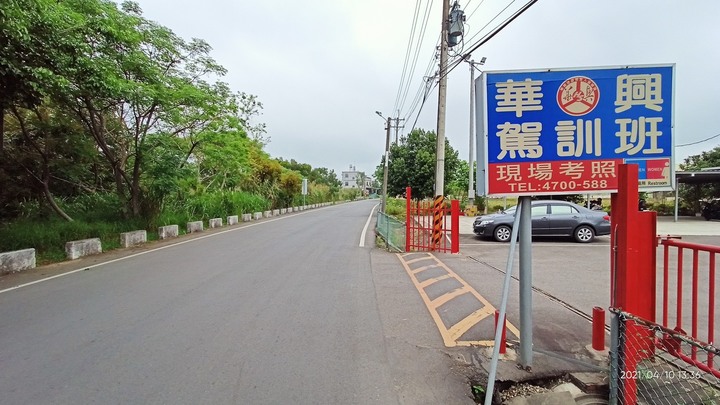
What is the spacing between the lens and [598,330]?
3.98 m

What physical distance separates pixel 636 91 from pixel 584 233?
1127 centimetres

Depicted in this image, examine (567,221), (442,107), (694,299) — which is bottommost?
(567,221)

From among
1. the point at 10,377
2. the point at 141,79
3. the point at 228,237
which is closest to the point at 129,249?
the point at 228,237

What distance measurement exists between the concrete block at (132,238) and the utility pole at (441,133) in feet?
31.0

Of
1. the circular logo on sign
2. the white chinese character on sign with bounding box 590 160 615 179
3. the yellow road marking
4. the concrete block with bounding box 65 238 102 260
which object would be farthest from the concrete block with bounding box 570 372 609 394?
the concrete block with bounding box 65 238 102 260

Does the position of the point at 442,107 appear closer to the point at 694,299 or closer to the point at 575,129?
the point at 575,129

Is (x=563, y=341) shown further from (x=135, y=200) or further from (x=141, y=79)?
(x=135, y=200)

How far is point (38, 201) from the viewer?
14.1m

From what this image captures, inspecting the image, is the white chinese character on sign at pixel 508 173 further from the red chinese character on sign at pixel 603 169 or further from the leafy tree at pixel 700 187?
the leafy tree at pixel 700 187

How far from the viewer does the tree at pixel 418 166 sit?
26.0 m

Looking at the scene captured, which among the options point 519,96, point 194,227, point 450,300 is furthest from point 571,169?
point 194,227

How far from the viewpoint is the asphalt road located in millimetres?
3305

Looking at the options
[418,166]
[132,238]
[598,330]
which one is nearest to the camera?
[598,330]

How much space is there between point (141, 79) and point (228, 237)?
600cm
